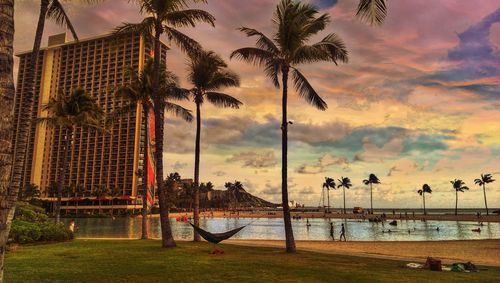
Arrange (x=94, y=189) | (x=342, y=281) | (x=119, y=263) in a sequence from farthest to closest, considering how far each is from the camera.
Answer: (x=94, y=189)
(x=119, y=263)
(x=342, y=281)

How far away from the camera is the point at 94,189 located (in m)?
166

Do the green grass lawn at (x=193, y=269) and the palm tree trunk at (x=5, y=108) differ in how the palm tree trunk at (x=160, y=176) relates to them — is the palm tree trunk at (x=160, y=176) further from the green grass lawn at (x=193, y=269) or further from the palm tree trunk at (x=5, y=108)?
the palm tree trunk at (x=5, y=108)

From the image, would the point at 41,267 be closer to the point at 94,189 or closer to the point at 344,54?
the point at 344,54

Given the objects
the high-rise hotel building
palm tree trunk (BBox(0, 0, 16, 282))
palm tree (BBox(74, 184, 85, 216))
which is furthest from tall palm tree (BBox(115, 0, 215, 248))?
palm tree (BBox(74, 184, 85, 216))

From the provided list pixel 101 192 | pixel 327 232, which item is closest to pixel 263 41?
pixel 327 232

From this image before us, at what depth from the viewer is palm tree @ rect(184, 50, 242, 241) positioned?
25.8 meters

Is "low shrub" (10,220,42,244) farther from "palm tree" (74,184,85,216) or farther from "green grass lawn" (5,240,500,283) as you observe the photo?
"palm tree" (74,184,85,216)

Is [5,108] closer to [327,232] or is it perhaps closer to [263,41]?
[263,41]

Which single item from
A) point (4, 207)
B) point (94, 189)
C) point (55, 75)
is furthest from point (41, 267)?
point (55, 75)

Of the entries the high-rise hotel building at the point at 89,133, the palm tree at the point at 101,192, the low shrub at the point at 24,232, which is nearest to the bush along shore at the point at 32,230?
the low shrub at the point at 24,232

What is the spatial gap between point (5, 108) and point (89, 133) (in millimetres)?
175615

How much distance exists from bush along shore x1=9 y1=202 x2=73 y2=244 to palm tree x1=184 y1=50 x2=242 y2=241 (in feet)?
27.2

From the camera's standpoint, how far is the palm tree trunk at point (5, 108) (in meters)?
5.03

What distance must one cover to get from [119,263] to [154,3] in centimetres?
1270
